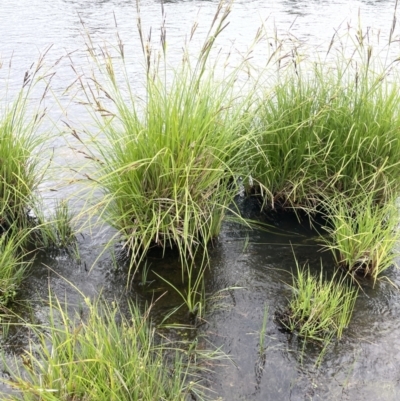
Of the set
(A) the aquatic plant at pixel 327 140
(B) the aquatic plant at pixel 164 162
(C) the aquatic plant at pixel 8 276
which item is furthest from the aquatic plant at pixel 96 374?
(A) the aquatic plant at pixel 327 140

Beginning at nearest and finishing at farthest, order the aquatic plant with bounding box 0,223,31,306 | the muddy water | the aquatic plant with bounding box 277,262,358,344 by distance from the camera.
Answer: the muddy water
the aquatic plant with bounding box 277,262,358,344
the aquatic plant with bounding box 0,223,31,306

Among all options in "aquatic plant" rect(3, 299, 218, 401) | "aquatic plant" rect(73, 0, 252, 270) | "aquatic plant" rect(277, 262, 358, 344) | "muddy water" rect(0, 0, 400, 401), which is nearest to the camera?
"aquatic plant" rect(3, 299, 218, 401)

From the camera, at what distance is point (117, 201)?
323 cm

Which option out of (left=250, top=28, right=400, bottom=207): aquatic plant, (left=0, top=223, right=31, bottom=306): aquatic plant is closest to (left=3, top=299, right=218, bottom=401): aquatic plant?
(left=0, top=223, right=31, bottom=306): aquatic plant

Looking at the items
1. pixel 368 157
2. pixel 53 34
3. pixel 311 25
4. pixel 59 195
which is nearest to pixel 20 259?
pixel 59 195

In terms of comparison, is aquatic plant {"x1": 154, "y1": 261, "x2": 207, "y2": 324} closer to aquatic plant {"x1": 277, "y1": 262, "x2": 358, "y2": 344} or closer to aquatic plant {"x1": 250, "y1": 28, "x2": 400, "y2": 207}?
aquatic plant {"x1": 277, "y1": 262, "x2": 358, "y2": 344}

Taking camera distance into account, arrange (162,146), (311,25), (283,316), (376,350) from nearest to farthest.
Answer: (376,350), (283,316), (162,146), (311,25)

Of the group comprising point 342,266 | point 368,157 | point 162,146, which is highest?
point 162,146

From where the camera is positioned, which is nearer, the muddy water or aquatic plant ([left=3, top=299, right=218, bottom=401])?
aquatic plant ([left=3, top=299, right=218, bottom=401])

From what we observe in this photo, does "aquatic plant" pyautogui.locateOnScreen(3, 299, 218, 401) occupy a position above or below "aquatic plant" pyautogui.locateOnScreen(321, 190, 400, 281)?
above

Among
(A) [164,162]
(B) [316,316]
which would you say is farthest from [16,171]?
(B) [316,316]

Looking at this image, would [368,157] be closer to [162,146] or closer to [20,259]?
[162,146]

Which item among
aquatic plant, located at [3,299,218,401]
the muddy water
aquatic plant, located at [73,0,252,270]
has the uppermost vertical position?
aquatic plant, located at [73,0,252,270]

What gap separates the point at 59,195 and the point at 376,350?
298cm
